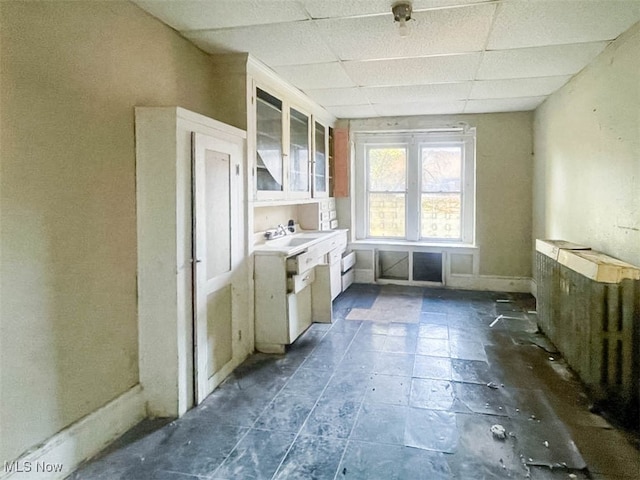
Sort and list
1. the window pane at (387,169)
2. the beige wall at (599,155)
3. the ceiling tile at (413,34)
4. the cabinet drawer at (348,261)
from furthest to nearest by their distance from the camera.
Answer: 1. the window pane at (387,169)
2. the cabinet drawer at (348,261)
3. the beige wall at (599,155)
4. the ceiling tile at (413,34)

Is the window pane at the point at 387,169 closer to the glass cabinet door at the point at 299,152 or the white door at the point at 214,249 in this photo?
the glass cabinet door at the point at 299,152

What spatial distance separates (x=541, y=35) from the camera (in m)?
3.02

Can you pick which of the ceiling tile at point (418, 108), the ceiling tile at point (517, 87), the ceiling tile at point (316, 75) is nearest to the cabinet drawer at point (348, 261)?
the ceiling tile at point (418, 108)

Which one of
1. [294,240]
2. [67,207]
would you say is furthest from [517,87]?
[67,207]

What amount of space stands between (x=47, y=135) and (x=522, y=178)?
5.45 meters

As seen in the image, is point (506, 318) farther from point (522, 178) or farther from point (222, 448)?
point (222, 448)

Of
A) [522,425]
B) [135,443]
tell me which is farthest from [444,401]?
[135,443]

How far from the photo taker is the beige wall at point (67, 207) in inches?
73.3

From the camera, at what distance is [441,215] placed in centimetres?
634

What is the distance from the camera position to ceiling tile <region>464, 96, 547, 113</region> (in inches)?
199

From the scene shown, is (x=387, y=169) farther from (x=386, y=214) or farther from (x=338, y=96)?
(x=338, y=96)

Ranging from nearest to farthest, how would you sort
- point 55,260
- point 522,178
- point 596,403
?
point 55,260 → point 596,403 → point 522,178

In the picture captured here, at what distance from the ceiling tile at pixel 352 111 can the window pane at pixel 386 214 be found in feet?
3.89

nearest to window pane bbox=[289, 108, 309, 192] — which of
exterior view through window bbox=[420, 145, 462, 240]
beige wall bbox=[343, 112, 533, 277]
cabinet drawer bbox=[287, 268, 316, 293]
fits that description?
cabinet drawer bbox=[287, 268, 316, 293]
